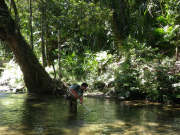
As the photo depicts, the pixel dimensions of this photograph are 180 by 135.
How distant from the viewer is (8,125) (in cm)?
442

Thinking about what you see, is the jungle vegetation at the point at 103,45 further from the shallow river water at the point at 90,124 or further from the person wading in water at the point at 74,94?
the person wading in water at the point at 74,94

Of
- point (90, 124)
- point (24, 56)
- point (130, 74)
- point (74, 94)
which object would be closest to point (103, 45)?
point (130, 74)

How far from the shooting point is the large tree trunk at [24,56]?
916 centimetres

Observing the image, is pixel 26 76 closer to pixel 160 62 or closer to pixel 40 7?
pixel 40 7

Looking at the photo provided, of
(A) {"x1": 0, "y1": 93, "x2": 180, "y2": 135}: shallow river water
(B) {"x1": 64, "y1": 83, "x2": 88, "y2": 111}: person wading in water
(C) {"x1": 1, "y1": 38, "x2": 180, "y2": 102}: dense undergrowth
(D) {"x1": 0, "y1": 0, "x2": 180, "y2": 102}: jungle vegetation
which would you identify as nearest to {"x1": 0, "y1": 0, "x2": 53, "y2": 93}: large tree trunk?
(D) {"x1": 0, "y1": 0, "x2": 180, "y2": 102}: jungle vegetation

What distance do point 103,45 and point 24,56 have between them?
20.0ft

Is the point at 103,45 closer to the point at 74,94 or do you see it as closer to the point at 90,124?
the point at 74,94

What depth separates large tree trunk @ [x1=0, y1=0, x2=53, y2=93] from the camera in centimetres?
916

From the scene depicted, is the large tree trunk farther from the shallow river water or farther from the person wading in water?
the person wading in water

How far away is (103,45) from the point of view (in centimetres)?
1415

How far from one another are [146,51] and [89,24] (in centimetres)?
353

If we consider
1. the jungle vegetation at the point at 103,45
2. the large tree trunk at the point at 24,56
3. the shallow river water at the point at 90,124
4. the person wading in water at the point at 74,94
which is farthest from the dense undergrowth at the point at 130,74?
the person wading in water at the point at 74,94

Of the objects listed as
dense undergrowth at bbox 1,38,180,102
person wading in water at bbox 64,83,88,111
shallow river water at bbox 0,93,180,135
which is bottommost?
shallow river water at bbox 0,93,180,135

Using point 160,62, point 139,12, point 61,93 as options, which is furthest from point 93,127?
point 139,12
